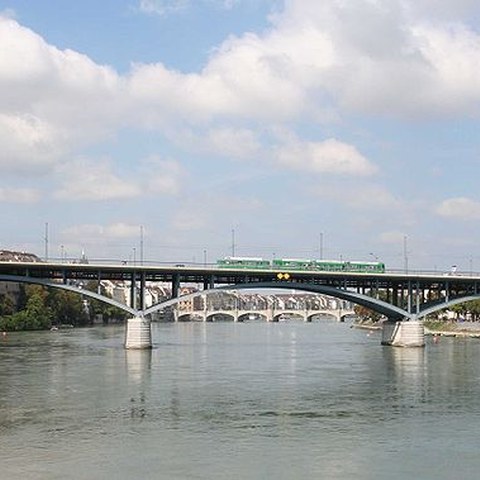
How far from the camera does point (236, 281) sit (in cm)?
8725

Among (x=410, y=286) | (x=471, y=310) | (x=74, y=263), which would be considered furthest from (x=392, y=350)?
(x=471, y=310)

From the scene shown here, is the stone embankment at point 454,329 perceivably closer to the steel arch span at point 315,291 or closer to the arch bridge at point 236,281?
the arch bridge at point 236,281

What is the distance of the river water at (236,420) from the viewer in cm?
2786

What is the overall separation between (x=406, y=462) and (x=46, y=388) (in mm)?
27053

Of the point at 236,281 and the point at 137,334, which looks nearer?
the point at 137,334

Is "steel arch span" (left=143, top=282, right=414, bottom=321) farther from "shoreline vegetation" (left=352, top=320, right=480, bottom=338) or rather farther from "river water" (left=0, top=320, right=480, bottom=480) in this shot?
"shoreline vegetation" (left=352, top=320, right=480, bottom=338)

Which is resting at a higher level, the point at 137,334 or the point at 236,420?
the point at 137,334

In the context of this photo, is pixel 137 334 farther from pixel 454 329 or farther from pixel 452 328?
pixel 452 328

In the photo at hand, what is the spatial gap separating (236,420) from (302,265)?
5144 cm

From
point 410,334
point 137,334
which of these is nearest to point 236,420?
point 137,334

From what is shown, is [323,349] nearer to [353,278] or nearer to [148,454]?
[353,278]

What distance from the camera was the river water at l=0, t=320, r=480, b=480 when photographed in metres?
27.9

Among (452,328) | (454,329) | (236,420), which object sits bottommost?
(236,420)

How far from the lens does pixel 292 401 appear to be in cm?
4441
